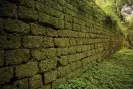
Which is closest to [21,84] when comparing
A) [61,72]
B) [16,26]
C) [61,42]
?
[16,26]

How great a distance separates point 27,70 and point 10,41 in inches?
25.4

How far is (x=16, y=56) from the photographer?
2955 mm

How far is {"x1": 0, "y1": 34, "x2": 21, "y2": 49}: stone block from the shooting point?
8.90 feet

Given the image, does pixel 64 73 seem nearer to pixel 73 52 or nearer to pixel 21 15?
pixel 73 52

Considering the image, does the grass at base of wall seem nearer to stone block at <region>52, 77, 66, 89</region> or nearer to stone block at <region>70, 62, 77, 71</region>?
stone block at <region>52, 77, 66, 89</region>

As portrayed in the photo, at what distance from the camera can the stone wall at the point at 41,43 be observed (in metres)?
2.82

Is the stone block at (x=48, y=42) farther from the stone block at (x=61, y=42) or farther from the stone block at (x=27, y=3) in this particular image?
the stone block at (x=27, y=3)

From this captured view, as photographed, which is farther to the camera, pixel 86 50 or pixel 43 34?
pixel 86 50

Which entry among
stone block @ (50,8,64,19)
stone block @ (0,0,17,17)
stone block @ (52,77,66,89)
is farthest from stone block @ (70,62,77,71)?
stone block @ (0,0,17,17)

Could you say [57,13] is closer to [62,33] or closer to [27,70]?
[62,33]

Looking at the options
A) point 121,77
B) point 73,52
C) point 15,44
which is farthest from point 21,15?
point 121,77

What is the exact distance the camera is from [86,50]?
6.17 metres

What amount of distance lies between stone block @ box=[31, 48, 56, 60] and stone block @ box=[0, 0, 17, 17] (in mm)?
816

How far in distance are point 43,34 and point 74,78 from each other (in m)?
1.83
